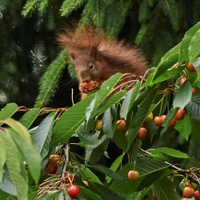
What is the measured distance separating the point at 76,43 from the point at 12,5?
0.69 m

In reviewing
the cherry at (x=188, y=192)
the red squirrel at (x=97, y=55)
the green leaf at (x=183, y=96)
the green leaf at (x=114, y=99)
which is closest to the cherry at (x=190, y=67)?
the green leaf at (x=183, y=96)

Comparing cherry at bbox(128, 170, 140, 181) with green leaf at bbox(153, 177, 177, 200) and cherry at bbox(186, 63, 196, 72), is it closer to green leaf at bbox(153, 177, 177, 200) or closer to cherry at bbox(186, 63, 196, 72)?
green leaf at bbox(153, 177, 177, 200)

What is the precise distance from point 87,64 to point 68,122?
159 centimetres

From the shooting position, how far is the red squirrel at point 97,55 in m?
2.98

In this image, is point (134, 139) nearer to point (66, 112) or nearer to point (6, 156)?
point (66, 112)

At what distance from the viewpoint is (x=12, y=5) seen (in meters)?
3.73

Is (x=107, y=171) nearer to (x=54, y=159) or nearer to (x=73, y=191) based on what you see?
(x=54, y=159)

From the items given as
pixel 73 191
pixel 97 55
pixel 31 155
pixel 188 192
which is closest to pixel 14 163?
pixel 31 155

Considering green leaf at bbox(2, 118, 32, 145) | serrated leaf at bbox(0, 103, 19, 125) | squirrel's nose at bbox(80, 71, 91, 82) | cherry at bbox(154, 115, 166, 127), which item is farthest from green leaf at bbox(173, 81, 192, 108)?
squirrel's nose at bbox(80, 71, 91, 82)

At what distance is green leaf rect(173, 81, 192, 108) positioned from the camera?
1.48m

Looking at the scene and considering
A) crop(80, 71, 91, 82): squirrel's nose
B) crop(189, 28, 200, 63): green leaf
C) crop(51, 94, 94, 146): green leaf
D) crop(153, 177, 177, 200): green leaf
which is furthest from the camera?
crop(80, 71, 91, 82): squirrel's nose

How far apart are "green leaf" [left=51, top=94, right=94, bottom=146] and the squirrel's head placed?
1477mm

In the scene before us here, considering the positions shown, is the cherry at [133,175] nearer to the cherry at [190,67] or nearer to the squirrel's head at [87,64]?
the cherry at [190,67]

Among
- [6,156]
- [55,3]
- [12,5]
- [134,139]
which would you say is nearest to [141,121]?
[134,139]
